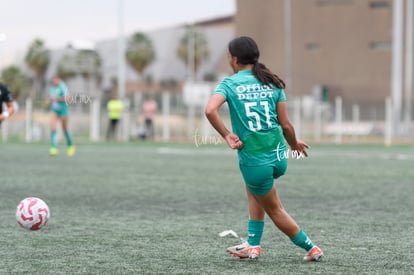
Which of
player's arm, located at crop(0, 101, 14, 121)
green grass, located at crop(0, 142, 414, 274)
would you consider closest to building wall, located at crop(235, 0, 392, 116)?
green grass, located at crop(0, 142, 414, 274)

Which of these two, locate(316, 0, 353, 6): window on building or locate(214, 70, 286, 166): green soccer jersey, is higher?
locate(316, 0, 353, 6): window on building

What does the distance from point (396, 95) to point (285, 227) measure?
30720mm

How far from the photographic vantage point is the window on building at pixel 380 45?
73062mm

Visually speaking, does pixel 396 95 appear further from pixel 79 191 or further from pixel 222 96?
pixel 222 96

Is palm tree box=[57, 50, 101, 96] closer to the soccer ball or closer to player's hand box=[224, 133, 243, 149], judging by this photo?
the soccer ball

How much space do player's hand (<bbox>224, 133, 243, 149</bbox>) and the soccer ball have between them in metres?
2.56

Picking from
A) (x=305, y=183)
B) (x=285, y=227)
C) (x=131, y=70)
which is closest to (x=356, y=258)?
(x=285, y=227)

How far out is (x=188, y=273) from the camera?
6.29 metres

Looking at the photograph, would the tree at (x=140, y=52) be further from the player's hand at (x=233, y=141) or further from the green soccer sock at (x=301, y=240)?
the player's hand at (x=233, y=141)

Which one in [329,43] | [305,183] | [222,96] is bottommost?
[305,183]

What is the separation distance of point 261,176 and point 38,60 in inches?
4168

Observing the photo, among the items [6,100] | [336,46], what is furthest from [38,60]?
[6,100]

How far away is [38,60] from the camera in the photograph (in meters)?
109

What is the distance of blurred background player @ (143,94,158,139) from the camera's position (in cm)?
3747
